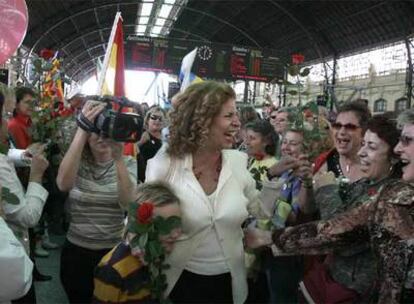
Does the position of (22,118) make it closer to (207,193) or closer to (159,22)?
(207,193)

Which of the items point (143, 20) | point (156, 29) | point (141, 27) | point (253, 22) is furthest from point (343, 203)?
point (141, 27)

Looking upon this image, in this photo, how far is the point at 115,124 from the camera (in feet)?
6.75

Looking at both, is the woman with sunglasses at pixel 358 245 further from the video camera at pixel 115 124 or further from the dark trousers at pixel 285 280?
the video camera at pixel 115 124

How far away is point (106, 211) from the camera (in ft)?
8.03

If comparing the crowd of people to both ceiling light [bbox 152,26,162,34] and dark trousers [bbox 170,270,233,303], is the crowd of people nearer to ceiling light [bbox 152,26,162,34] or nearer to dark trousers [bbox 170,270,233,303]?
dark trousers [bbox 170,270,233,303]

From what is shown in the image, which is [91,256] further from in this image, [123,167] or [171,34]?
[171,34]

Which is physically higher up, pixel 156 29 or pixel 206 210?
pixel 156 29

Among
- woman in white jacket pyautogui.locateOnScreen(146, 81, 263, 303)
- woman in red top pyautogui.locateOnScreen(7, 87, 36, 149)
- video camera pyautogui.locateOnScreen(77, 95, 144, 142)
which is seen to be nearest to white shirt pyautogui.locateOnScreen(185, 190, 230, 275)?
woman in white jacket pyautogui.locateOnScreen(146, 81, 263, 303)

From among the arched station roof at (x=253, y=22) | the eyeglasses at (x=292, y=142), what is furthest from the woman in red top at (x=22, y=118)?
the arched station roof at (x=253, y=22)

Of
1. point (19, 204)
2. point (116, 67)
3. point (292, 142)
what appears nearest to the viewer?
point (19, 204)

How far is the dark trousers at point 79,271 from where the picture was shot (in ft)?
7.69

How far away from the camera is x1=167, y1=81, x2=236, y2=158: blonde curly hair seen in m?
2.06

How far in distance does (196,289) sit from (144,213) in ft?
1.53

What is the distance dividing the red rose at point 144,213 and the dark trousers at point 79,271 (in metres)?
0.83
